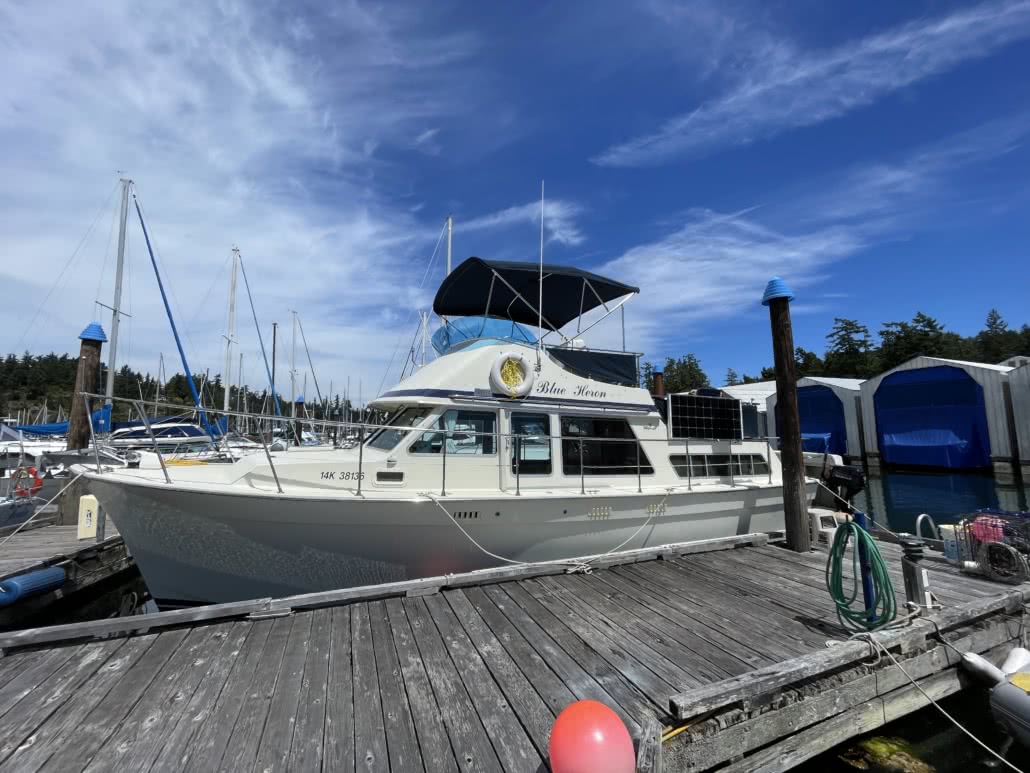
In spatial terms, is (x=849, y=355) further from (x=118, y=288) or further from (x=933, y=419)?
(x=118, y=288)

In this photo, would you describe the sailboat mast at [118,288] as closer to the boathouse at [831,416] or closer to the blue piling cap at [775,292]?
the blue piling cap at [775,292]

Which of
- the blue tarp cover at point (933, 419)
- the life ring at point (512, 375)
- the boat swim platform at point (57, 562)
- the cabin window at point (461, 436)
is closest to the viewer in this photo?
the boat swim platform at point (57, 562)

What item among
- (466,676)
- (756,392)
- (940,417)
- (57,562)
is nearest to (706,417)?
(466,676)

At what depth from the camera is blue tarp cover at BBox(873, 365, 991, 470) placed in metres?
23.7

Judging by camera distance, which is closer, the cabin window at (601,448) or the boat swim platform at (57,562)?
the boat swim platform at (57,562)

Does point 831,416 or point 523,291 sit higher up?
point 523,291

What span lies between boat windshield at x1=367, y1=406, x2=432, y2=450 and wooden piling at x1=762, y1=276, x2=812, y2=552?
16.3ft

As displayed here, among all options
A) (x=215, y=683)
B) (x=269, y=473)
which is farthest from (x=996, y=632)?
(x=269, y=473)

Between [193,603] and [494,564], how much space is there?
12.1 feet

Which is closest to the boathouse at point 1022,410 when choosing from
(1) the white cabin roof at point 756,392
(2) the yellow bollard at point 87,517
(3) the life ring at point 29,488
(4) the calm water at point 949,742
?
(1) the white cabin roof at point 756,392

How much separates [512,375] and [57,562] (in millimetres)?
7226

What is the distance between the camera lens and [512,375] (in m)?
6.86

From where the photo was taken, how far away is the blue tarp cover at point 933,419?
23.7 meters

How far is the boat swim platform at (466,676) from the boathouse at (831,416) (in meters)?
27.9
